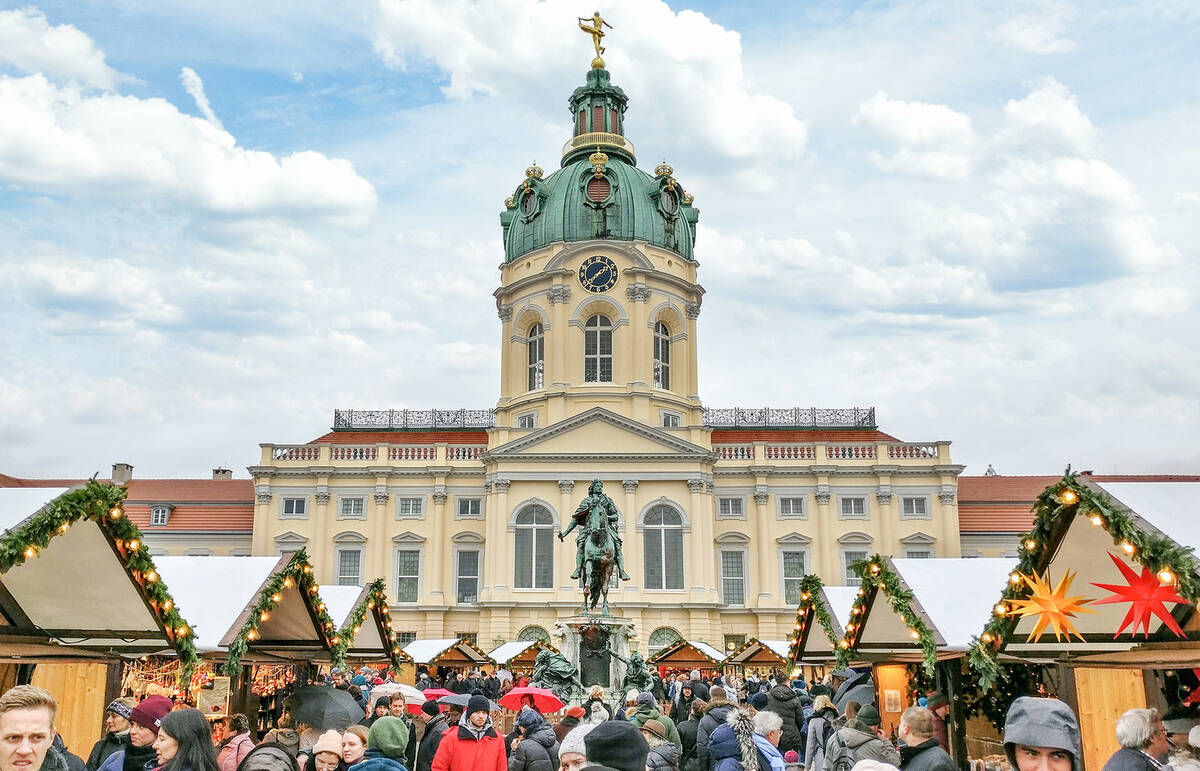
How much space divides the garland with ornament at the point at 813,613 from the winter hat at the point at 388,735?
10578 mm

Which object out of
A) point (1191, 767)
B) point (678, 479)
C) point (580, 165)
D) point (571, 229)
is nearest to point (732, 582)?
point (678, 479)

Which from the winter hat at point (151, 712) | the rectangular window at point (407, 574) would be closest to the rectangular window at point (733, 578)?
the rectangular window at point (407, 574)

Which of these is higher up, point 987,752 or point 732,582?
point 732,582

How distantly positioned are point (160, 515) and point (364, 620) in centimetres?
3480

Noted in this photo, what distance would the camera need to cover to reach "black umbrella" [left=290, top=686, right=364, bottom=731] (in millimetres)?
7309

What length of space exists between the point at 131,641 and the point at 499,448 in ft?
104

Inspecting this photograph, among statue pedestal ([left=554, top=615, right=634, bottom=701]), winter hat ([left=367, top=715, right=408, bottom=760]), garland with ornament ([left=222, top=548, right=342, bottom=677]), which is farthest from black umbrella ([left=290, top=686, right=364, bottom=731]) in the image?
statue pedestal ([left=554, top=615, right=634, bottom=701])

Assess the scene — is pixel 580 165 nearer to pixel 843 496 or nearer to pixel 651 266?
pixel 651 266

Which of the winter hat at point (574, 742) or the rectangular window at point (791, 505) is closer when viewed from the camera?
the winter hat at point (574, 742)

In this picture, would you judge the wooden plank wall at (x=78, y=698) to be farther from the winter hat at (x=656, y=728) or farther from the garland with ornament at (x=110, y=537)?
the winter hat at (x=656, y=728)

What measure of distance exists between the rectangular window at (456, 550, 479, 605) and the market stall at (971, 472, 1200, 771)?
117ft

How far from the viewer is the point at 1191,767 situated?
6.11m

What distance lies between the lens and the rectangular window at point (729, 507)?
151 feet

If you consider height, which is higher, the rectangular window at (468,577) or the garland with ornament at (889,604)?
the rectangular window at (468,577)
